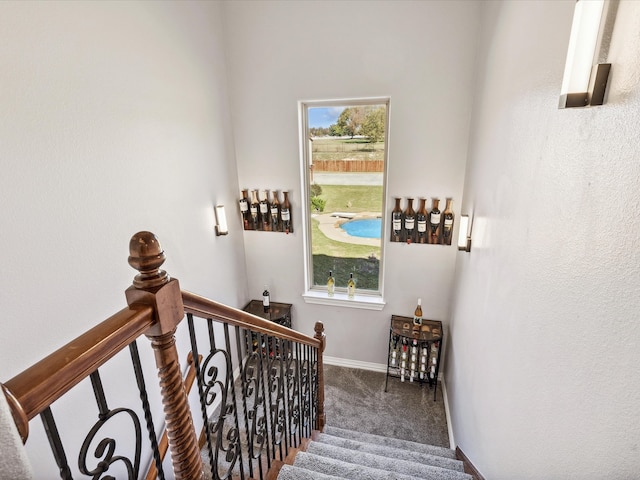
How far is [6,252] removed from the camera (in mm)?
1473

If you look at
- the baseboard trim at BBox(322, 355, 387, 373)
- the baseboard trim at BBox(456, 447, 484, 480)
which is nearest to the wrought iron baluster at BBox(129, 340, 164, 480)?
the baseboard trim at BBox(456, 447, 484, 480)

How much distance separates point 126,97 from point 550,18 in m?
2.32

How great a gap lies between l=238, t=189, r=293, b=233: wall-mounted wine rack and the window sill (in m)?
0.84

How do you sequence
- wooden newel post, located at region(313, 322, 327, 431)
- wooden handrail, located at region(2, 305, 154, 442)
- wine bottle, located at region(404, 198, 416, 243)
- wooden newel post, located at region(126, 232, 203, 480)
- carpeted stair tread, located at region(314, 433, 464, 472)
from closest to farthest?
wooden handrail, located at region(2, 305, 154, 442) < wooden newel post, located at region(126, 232, 203, 480) < carpeted stair tread, located at region(314, 433, 464, 472) < wooden newel post, located at region(313, 322, 327, 431) < wine bottle, located at region(404, 198, 416, 243)

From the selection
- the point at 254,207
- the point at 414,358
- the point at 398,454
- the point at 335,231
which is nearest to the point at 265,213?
the point at 254,207

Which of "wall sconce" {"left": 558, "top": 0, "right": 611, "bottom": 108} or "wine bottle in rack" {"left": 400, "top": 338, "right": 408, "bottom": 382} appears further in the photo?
"wine bottle in rack" {"left": 400, "top": 338, "right": 408, "bottom": 382}

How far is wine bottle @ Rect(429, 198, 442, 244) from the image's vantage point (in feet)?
10.4

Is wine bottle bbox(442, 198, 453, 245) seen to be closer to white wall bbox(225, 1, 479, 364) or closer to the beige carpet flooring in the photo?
white wall bbox(225, 1, 479, 364)

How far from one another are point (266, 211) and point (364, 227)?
3.65 feet

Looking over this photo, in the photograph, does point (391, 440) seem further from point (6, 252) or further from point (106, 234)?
point (6, 252)

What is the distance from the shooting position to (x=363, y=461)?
2.21 metres

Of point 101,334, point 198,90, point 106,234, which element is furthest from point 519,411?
point 198,90

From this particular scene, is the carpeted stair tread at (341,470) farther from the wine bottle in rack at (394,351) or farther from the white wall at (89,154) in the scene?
the wine bottle in rack at (394,351)

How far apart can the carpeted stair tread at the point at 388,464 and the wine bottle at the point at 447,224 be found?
193 cm
